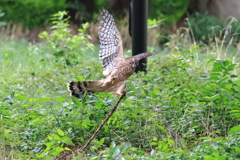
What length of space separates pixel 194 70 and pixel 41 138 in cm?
288

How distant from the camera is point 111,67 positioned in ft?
11.6

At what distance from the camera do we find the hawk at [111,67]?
3402 mm

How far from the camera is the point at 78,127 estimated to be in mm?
3758

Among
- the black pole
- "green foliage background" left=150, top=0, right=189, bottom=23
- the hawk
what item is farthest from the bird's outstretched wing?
"green foliage background" left=150, top=0, right=189, bottom=23

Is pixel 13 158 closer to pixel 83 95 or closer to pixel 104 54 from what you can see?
pixel 83 95

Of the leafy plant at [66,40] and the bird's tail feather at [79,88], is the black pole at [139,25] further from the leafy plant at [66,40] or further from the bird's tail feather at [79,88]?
the bird's tail feather at [79,88]

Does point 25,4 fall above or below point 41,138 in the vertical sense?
above

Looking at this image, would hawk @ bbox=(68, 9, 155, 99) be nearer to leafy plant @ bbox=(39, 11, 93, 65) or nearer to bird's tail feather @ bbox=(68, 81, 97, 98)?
bird's tail feather @ bbox=(68, 81, 97, 98)

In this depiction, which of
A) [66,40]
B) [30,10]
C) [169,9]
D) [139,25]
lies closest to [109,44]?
[139,25]

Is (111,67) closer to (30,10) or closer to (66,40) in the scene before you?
(66,40)

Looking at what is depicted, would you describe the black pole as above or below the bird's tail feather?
above

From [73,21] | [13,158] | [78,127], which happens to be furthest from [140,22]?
[73,21]

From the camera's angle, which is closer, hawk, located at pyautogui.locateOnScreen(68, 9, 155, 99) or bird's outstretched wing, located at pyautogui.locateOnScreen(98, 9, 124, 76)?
hawk, located at pyautogui.locateOnScreen(68, 9, 155, 99)

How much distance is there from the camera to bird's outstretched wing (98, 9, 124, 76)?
359 cm
